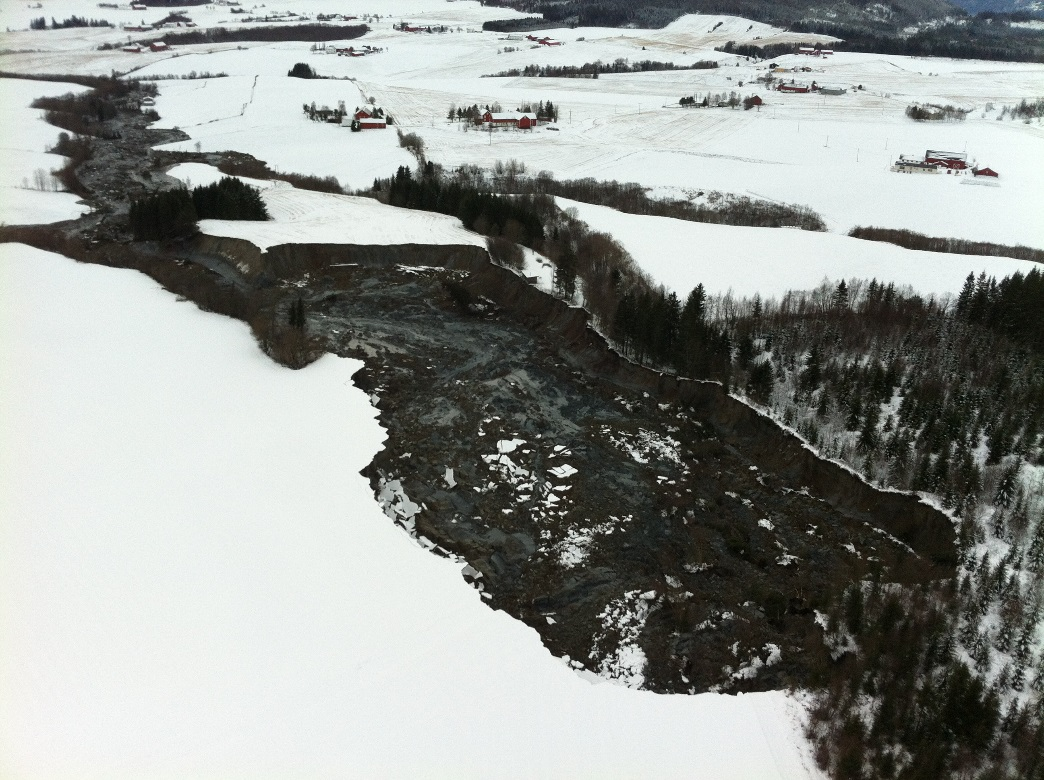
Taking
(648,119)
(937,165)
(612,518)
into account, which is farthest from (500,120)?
(612,518)

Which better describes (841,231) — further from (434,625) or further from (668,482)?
(434,625)

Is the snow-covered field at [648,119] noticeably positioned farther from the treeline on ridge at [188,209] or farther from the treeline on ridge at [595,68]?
the treeline on ridge at [188,209]

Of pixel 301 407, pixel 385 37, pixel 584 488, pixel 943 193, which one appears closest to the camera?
pixel 584 488

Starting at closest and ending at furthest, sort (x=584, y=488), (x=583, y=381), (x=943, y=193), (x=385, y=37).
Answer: (x=584, y=488), (x=583, y=381), (x=943, y=193), (x=385, y=37)

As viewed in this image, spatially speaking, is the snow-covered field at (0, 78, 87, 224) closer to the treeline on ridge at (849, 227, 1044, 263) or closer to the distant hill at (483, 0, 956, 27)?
the treeline on ridge at (849, 227, 1044, 263)

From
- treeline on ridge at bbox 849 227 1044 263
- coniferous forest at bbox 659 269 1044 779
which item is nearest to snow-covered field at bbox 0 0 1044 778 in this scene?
coniferous forest at bbox 659 269 1044 779

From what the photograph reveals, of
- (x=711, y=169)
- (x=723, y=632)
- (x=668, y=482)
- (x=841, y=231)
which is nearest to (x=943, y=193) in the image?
(x=841, y=231)
